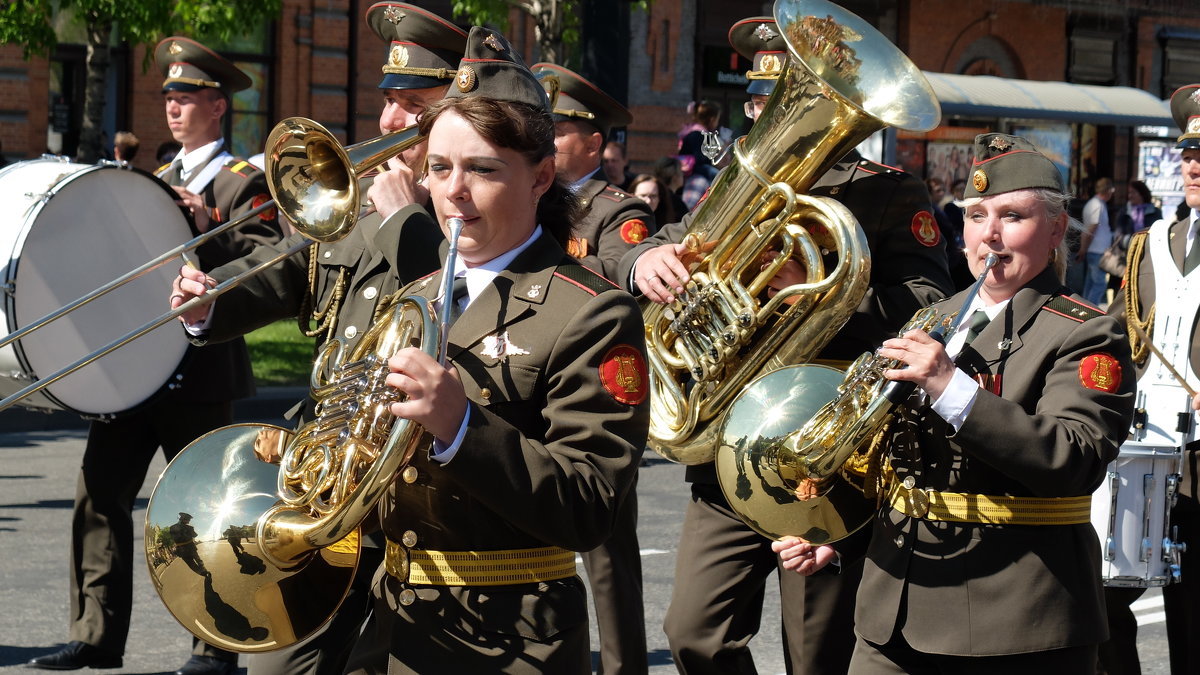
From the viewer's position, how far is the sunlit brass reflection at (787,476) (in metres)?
3.94

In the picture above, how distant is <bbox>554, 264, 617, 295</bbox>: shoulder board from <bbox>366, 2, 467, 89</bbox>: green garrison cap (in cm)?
157

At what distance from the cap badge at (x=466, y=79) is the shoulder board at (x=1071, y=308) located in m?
1.52

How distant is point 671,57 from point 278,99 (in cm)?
613

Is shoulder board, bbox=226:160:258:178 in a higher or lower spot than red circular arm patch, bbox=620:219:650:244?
higher

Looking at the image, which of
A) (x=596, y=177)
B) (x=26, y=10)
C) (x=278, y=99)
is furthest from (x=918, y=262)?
(x=278, y=99)

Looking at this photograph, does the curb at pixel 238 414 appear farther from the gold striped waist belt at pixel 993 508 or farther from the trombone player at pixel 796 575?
the gold striped waist belt at pixel 993 508

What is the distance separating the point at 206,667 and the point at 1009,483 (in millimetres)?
3003

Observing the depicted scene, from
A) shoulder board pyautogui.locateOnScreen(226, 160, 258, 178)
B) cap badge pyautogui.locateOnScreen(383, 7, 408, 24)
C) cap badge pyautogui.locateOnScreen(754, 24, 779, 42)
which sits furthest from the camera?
shoulder board pyautogui.locateOnScreen(226, 160, 258, 178)

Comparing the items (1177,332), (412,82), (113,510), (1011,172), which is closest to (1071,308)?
(1011,172)

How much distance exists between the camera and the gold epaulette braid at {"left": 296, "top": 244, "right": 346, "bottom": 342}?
14.1 ft

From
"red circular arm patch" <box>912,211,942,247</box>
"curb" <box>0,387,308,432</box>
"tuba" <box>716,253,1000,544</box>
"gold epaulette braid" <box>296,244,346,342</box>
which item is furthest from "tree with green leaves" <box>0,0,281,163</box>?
"tuba" <box>716,253,1000,544</box>

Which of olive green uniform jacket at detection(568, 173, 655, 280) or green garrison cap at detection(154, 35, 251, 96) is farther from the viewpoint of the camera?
green garrison cap at detection(154, 35, 251, 96)

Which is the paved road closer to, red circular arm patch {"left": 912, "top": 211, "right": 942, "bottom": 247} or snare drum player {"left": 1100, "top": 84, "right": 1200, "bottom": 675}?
snare drum player {"left": 1100, "top": 84, "right": 1200, "bottom": 675}

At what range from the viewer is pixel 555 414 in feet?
9.48
